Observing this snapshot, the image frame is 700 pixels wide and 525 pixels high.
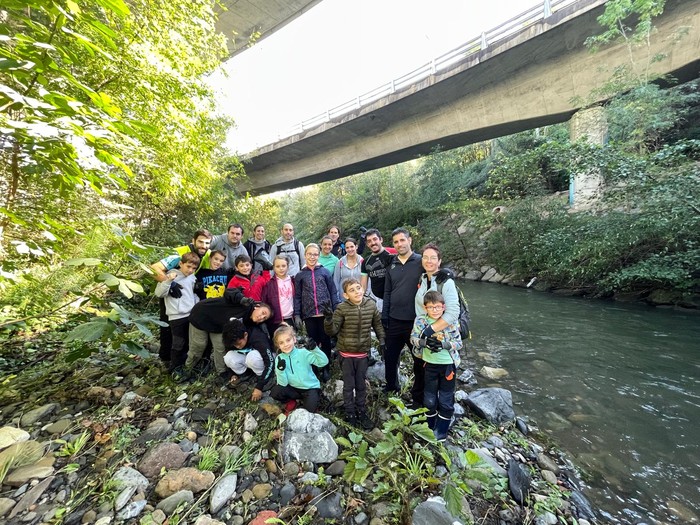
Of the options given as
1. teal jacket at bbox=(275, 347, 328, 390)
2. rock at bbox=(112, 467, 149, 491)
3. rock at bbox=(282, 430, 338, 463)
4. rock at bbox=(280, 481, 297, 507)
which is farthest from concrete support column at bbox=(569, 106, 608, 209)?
rock at bbox=(112, 467, 149, 491)

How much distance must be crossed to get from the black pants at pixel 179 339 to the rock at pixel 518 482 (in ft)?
12.5

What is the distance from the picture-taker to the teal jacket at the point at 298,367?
2.99m

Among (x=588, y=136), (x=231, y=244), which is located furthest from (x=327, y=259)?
(x=588, y=136)

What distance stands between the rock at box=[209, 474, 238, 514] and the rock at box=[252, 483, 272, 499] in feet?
0.51

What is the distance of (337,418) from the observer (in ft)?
9.43

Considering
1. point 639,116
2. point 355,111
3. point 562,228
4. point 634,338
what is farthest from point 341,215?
point 634,338

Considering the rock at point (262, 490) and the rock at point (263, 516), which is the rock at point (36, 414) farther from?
the rock at point (263, 516)

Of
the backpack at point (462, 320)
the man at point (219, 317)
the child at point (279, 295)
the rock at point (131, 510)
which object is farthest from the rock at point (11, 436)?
the backpack at point (462, 320)

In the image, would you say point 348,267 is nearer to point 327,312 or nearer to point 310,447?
point 327,312

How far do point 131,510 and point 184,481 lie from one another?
0.32 meters

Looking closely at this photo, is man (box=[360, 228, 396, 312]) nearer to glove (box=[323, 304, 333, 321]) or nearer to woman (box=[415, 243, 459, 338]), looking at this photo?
glove (box=[323, 304, 333, 321])

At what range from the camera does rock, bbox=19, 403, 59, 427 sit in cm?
262

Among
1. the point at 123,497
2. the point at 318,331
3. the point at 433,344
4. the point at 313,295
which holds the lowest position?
the point at 123,497

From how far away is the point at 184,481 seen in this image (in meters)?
2.09
